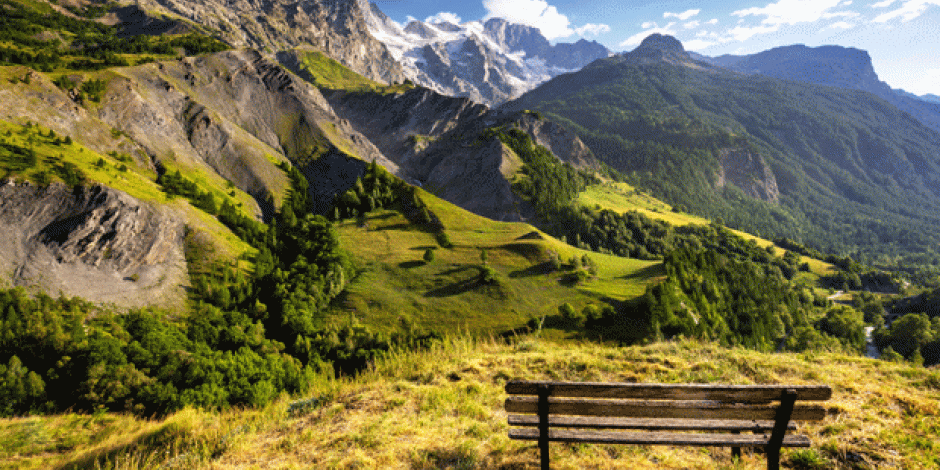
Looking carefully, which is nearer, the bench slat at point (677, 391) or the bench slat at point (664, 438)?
the bench slat at point (677, 391)

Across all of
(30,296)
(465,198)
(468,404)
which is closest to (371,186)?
(465,198)

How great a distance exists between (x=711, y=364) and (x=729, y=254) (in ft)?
725

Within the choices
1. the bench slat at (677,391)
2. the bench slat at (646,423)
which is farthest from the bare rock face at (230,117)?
the bench slat at (677,391)

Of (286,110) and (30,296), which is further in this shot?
(286,110)

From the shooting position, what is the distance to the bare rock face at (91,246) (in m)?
59.7

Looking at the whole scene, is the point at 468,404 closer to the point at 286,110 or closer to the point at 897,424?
the point at 897,424

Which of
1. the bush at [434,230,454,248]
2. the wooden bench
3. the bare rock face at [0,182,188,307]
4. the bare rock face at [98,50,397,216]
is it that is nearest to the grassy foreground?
the wooden bench

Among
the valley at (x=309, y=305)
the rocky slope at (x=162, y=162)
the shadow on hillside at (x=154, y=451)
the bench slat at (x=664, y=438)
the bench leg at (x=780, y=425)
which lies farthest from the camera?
the rocky slope at (x=162, y=162)

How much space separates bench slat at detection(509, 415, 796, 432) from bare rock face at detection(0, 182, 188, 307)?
81372 mm

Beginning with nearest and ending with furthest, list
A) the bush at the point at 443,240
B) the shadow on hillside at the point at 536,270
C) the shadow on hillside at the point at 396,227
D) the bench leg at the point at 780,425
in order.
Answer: the bench leg at the point at 780,425
the shadow on hillside at the point at 536,270
the bush at the point at 443,240
the shadow on hillside at the point at 396,227

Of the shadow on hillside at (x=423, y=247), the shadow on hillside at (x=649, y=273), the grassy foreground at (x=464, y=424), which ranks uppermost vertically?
the shadow on hillside at (x=423, y=247)

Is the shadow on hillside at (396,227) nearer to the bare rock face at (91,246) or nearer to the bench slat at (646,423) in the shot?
the bare rock face at (91,246)

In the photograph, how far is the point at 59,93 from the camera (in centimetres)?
9319

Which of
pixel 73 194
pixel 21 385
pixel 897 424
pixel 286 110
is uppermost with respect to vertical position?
pixel 286 110
